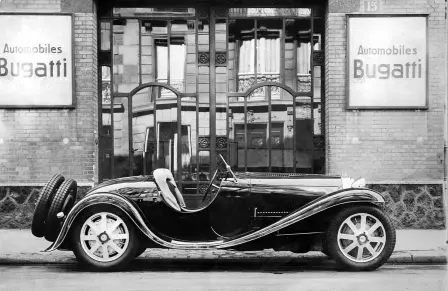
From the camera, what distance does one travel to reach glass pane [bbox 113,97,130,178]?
12.1 m

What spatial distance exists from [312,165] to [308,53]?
212cm

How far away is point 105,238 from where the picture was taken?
7.66 m

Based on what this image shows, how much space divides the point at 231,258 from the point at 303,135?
4.17 metres

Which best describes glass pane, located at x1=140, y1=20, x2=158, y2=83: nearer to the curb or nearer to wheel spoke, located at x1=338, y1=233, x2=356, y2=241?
the curb

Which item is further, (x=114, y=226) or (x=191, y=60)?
(x=191, y=60)

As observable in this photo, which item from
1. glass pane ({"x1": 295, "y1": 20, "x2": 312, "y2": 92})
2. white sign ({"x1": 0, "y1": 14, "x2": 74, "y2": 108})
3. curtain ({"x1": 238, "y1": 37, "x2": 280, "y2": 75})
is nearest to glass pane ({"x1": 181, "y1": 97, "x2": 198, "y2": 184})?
curtain ({"x1": 238, "y1": 37, "x2": 280, "y2": 75})

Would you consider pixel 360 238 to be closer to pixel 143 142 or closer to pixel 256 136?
pixel 256 136

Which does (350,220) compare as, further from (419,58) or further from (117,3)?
(117,3)

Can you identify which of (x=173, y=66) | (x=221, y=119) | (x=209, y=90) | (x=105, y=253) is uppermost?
(x=173, y=66)

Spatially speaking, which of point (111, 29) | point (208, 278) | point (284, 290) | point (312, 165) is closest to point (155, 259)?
point (208, 278)

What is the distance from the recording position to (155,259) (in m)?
8.62

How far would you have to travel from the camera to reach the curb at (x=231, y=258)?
847 cm

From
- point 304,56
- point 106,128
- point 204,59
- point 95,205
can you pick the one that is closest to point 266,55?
point 304,56

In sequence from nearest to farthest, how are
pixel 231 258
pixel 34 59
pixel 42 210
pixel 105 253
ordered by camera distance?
pixel 105 253 → pixel 42 210 → pixel 231 258 → pixel 34 59
